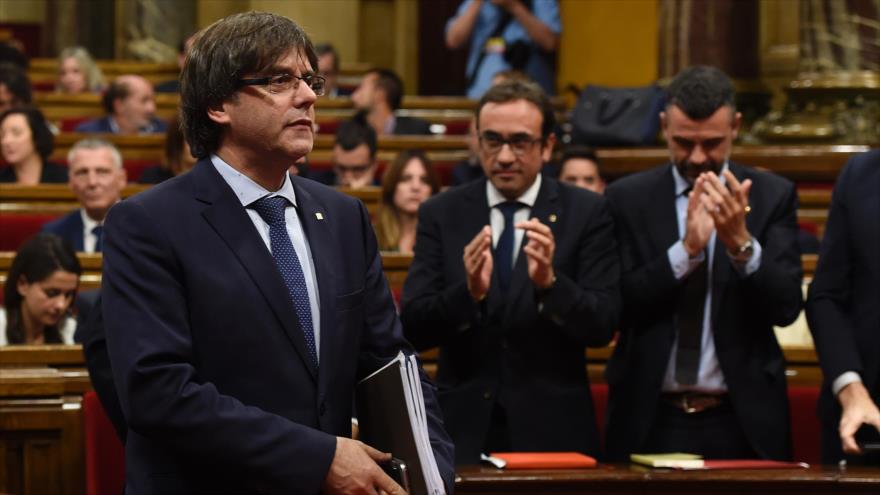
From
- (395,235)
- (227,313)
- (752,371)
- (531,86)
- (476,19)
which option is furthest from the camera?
(476,19)

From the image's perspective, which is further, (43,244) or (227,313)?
(43,244)

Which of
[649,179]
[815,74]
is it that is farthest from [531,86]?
[815,74]

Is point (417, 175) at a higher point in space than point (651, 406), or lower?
higher

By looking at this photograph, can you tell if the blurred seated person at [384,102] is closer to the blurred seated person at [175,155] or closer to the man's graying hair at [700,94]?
the blurred seated person at [175,155]

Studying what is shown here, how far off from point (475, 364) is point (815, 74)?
11.1ft

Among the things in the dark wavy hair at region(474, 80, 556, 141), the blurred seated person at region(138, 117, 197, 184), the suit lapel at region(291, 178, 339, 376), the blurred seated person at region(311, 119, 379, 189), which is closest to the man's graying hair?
the dark wavy hair at region(474, 80, 556, 141)

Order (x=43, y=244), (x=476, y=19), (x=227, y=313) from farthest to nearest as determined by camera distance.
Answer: (x=476, y=19), (x=43, y=244), (x=227, y=313)

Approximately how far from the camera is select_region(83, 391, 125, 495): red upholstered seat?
3.28m

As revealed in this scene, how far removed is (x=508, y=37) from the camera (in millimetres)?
7695

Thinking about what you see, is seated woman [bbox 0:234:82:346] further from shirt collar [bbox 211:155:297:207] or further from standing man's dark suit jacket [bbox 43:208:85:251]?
shirt collar [bbox 211:155:297:207]

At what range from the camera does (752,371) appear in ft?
10.6

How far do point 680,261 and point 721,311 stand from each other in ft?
0.53

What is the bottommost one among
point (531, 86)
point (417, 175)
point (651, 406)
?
point (651, 406)

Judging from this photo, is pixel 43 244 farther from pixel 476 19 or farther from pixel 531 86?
pixel 476 19
